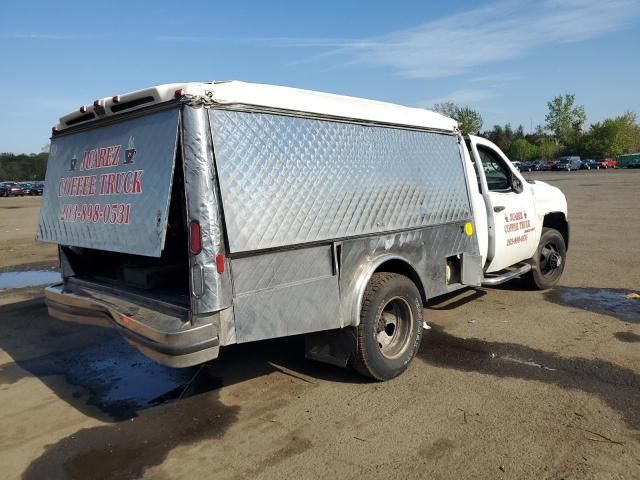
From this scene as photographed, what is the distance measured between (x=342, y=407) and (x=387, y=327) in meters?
1.02

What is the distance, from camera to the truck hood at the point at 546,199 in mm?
7250

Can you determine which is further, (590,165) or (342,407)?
(590,165)

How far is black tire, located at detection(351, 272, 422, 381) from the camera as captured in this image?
4.36 meters

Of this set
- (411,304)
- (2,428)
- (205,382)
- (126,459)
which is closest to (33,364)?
(2,428)

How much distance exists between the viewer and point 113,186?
164 inches

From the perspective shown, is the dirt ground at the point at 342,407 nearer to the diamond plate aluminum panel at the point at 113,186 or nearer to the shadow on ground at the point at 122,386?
the shadow on ground at the point at 122,386

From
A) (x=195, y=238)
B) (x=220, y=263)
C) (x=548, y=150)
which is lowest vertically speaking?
(x=220, y=263)

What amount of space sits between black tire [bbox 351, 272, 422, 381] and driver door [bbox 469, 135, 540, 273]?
1.92 metres

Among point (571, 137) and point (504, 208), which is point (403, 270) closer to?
point (504, 208)

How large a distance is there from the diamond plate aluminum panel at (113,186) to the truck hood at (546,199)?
214 inches

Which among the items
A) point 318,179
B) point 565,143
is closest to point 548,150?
point 565,143

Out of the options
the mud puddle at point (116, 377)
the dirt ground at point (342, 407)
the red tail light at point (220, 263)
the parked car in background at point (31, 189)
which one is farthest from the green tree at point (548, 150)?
the red tail light at point (220, 263)

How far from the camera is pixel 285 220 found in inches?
149

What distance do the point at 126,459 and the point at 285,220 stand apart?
1.98 metres
